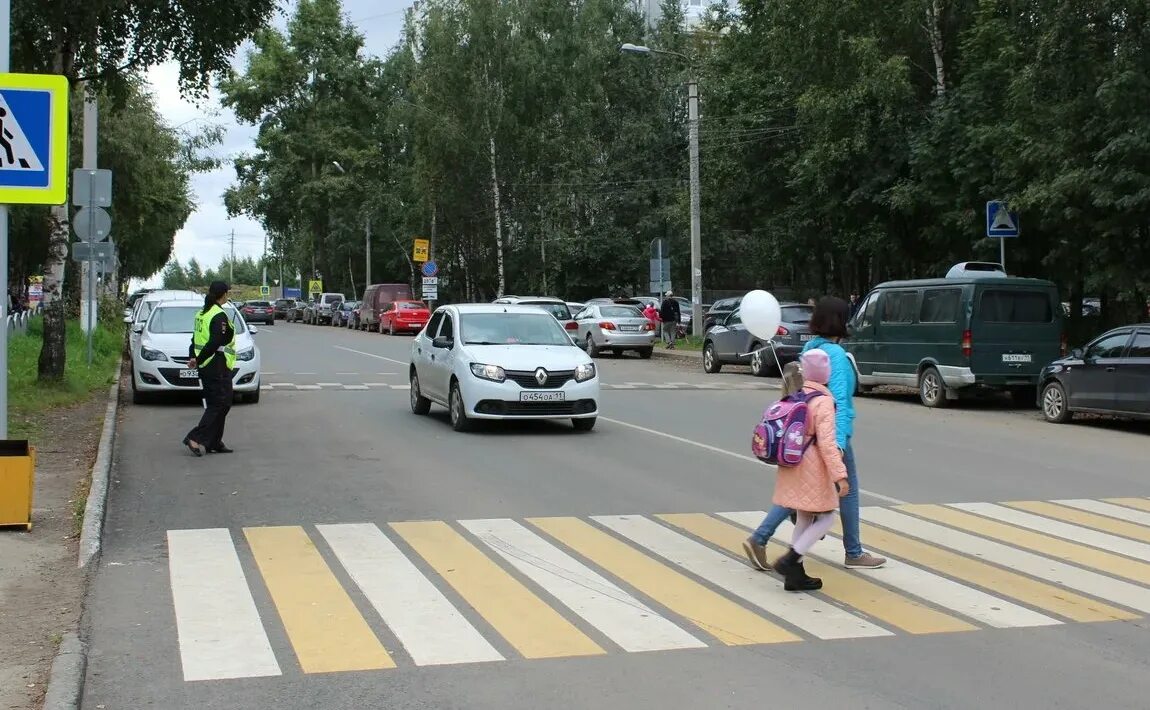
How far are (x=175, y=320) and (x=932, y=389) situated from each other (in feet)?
38.9

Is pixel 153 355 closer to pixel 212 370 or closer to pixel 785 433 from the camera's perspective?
pixel 212 370

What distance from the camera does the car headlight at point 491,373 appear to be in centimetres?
1488

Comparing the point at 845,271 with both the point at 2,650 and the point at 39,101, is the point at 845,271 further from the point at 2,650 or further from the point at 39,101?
the point at 2,650

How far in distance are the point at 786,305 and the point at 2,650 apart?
22.1 m

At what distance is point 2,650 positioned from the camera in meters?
5.96

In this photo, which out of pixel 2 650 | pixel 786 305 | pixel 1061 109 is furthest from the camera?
pixel 786 305

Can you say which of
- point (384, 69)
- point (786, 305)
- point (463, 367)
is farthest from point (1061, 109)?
point (384, 69)

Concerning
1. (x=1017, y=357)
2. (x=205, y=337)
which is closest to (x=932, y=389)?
(x=1017, y=357)

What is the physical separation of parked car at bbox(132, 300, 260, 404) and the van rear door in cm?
1085

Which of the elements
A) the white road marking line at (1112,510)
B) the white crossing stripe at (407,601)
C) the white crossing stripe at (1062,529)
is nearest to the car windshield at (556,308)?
the white road marking line at (1112,510)

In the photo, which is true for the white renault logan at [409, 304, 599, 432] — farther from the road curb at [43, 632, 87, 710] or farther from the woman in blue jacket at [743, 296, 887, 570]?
the road curb at [43, 632, 87, 710]

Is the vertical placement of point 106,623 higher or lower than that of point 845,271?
lower

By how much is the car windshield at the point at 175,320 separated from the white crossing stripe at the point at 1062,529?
12.3 metres

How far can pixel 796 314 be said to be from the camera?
86.7ft
